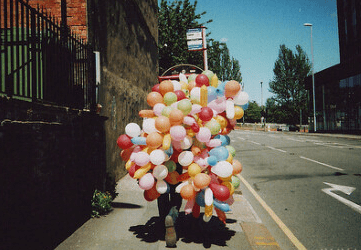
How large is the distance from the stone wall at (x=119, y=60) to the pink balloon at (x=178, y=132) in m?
3.73

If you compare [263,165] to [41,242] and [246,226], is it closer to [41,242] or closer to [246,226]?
[246,226]

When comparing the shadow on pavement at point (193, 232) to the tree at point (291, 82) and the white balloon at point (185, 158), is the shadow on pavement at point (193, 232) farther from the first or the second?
the tree at point (291, 82)

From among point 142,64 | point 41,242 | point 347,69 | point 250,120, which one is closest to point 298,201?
point 41,242

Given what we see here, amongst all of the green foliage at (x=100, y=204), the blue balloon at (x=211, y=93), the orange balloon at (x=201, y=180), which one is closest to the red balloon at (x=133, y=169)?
the orange balloon at (x=201, y=180)

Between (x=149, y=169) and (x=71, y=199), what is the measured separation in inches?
63.5

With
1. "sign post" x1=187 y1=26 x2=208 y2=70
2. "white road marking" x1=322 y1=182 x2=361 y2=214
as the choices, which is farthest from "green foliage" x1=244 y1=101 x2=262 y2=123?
"white road marking" x1=322 y1=182 x2=361 y2=214

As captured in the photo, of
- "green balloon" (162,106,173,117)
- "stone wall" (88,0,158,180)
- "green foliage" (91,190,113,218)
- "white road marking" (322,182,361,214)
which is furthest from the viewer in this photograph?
"stone wall" (88,0,158,180)

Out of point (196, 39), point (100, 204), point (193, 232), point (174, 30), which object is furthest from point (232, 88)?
point (174, 30)

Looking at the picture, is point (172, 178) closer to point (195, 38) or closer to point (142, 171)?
point (142, 171)

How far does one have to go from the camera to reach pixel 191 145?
3838 mm

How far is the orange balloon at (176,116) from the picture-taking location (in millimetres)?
3533

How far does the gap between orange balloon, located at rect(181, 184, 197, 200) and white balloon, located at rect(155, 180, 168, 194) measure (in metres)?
0.24

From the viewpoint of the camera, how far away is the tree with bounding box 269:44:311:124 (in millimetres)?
68188

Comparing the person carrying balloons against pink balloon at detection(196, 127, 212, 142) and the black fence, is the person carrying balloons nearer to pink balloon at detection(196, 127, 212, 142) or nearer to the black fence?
pink balloon at detection(196, 127, 212, 142)
